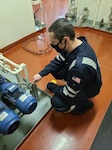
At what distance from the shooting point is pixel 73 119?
1.30 meters

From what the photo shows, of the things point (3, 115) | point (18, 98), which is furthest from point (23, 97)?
point (3, 115)

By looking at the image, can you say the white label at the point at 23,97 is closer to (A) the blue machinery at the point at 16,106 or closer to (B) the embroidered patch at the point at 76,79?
(A) the blue machinery at the point at 16,106

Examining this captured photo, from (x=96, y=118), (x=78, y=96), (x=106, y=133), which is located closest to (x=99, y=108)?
(x=96, y=118)

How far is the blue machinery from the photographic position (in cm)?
94

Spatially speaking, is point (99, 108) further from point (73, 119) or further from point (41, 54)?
point (41, 54)

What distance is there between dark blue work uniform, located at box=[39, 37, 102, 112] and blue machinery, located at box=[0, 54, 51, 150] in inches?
8.4

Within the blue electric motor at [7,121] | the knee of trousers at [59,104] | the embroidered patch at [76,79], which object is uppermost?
the embroidered patch at [76,79]

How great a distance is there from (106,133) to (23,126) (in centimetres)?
69

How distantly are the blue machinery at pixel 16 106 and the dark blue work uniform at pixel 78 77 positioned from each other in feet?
0.70

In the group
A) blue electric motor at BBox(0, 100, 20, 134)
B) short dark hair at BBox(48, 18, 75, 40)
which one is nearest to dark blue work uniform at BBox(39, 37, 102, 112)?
short dark hair at BBox(48, 18, 75, 40)

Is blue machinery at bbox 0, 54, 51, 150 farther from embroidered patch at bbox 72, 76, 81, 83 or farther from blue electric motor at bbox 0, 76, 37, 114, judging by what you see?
embroidered patch at bbox 72, 76, 81, 83

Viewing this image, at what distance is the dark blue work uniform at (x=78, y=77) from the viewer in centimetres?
94

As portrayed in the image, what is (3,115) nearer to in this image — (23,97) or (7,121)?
(7,121)

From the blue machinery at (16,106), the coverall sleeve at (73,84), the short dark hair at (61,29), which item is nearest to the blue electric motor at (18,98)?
the blue machinery at (16,106)
